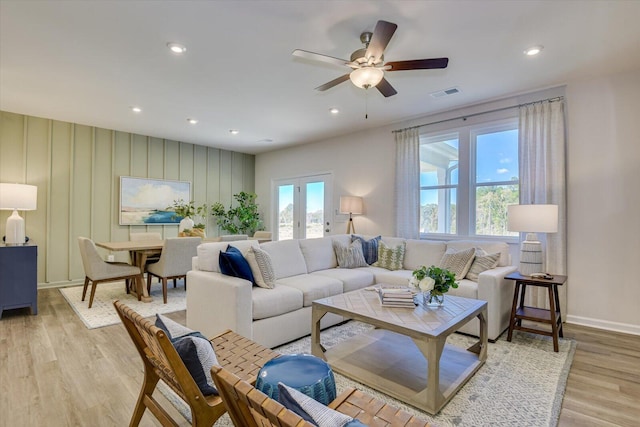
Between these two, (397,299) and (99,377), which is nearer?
(99,377)

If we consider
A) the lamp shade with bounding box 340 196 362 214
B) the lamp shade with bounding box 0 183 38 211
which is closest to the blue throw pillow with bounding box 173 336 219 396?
the lamp shade with bounding box 340 196 362 214

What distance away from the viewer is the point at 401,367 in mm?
2400

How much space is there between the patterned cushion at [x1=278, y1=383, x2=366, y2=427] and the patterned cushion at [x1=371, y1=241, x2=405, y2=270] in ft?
11.3

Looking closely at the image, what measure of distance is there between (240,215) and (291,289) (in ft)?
14.6

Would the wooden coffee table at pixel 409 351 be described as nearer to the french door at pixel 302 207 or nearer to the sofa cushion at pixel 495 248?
the sofa cushion at pixel 495 248

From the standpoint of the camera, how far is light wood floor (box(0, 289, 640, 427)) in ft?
6.19

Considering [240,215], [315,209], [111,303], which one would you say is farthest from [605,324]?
[240,215]

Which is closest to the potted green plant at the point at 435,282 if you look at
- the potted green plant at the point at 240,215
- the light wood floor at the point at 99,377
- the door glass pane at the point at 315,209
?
the light wood floor at the point at 99,377

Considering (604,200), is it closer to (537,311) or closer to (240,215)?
(537,311)

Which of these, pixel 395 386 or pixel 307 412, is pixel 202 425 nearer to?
pixel 307 412

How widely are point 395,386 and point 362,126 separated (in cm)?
418

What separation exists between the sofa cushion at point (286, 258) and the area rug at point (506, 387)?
83 cm

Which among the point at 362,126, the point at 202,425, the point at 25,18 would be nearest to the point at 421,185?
the point at 362,126

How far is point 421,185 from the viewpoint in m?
4.90
